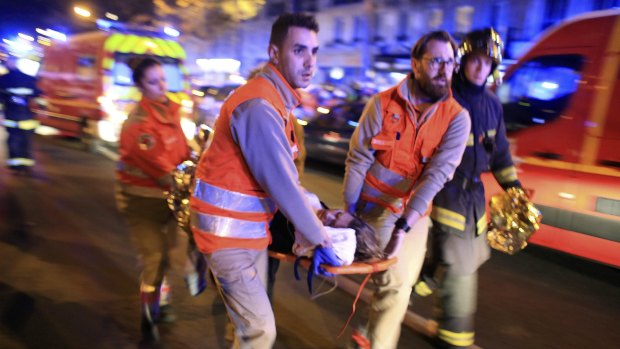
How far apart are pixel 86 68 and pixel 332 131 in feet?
19.0

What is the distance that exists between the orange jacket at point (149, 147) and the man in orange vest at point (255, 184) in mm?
1205

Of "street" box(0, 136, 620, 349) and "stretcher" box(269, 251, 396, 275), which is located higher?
"stretcher" box(269, 251, 396, 275)

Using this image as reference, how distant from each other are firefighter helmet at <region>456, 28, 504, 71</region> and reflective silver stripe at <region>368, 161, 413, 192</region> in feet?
2.90

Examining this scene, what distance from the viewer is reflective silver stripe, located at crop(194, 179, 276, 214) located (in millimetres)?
2363

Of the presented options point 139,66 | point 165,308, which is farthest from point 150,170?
point 165,308

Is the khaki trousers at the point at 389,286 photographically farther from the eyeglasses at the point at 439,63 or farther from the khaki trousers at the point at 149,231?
the khaki trousers at the point at 149,231

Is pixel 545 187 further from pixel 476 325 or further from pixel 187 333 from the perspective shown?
pixel 187 333

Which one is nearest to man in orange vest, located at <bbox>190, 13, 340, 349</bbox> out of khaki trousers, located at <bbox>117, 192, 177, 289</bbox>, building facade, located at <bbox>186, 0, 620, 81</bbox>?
khaki trousers, located at <bbox>117, 192, 177, 289</bbox>

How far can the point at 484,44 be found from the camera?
3.36 m

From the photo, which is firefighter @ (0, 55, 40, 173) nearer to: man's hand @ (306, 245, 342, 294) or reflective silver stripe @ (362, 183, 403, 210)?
reflective silver stripe @ (362, 183, 403, 210)

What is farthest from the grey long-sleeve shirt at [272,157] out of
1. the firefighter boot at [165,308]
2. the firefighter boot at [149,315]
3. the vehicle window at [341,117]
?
the vehicle window at [341,117]

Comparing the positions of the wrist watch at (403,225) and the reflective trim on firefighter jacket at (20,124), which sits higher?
the wrist watch at (403,225)

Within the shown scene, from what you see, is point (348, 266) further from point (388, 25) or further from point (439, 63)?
point (388, 25)

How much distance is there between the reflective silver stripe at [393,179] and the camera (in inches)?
123
